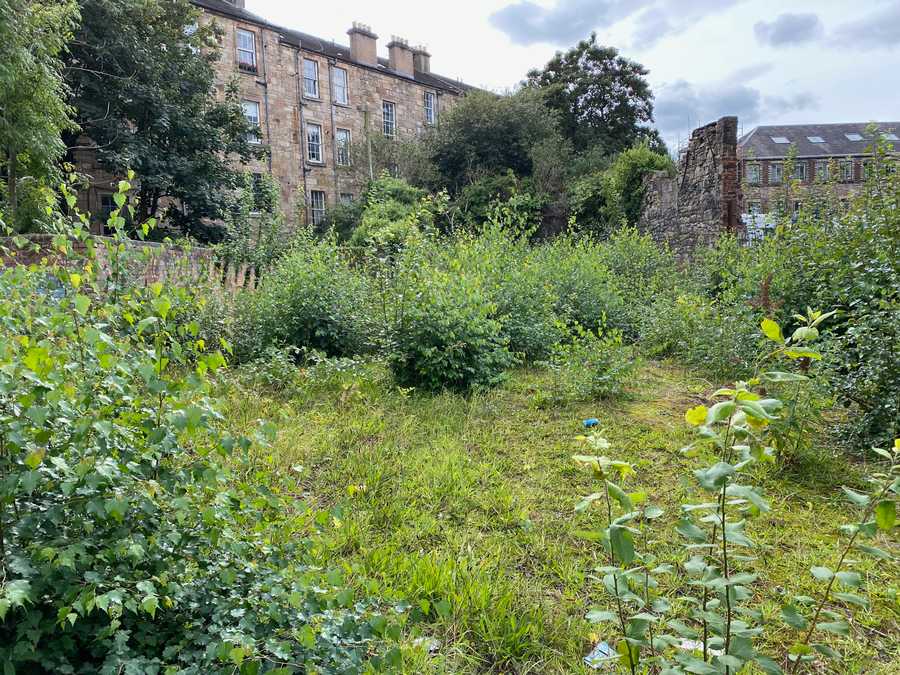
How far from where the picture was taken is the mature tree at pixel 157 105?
14070 millimetres

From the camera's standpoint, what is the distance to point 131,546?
146cm

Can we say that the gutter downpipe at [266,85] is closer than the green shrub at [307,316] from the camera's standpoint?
No

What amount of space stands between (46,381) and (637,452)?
3661 millimetres

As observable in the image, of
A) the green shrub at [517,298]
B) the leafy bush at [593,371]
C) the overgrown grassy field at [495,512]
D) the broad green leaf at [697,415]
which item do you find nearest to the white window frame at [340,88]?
the green shrub at [517,298]

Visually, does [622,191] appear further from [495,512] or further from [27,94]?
[495,512]

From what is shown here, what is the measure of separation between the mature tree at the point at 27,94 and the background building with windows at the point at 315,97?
1228cm

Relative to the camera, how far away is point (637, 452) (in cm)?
409

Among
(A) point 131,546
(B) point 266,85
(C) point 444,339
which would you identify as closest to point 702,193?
(C) point 444,339

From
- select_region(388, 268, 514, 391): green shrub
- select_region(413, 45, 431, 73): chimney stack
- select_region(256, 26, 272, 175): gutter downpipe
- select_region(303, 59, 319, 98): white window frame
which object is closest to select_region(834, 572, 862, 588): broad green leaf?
select_region(388, 268, 514, 391): green shrub

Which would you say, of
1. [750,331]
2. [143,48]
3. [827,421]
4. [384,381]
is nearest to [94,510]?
[384,381]

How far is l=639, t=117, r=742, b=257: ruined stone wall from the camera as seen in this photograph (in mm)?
11484

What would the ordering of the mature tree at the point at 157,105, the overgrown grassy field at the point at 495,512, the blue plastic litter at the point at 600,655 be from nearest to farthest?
the blue plastic litter at the point at 600,655 < the overgrown grassy field at the point at 495,512 < the mature tree at the point at 157,105

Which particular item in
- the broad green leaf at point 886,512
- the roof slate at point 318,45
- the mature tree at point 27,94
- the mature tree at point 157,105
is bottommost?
the broad green leaf at point 886,512

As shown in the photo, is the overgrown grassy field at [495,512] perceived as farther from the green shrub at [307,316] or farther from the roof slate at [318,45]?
the roof slate at [318,45]
